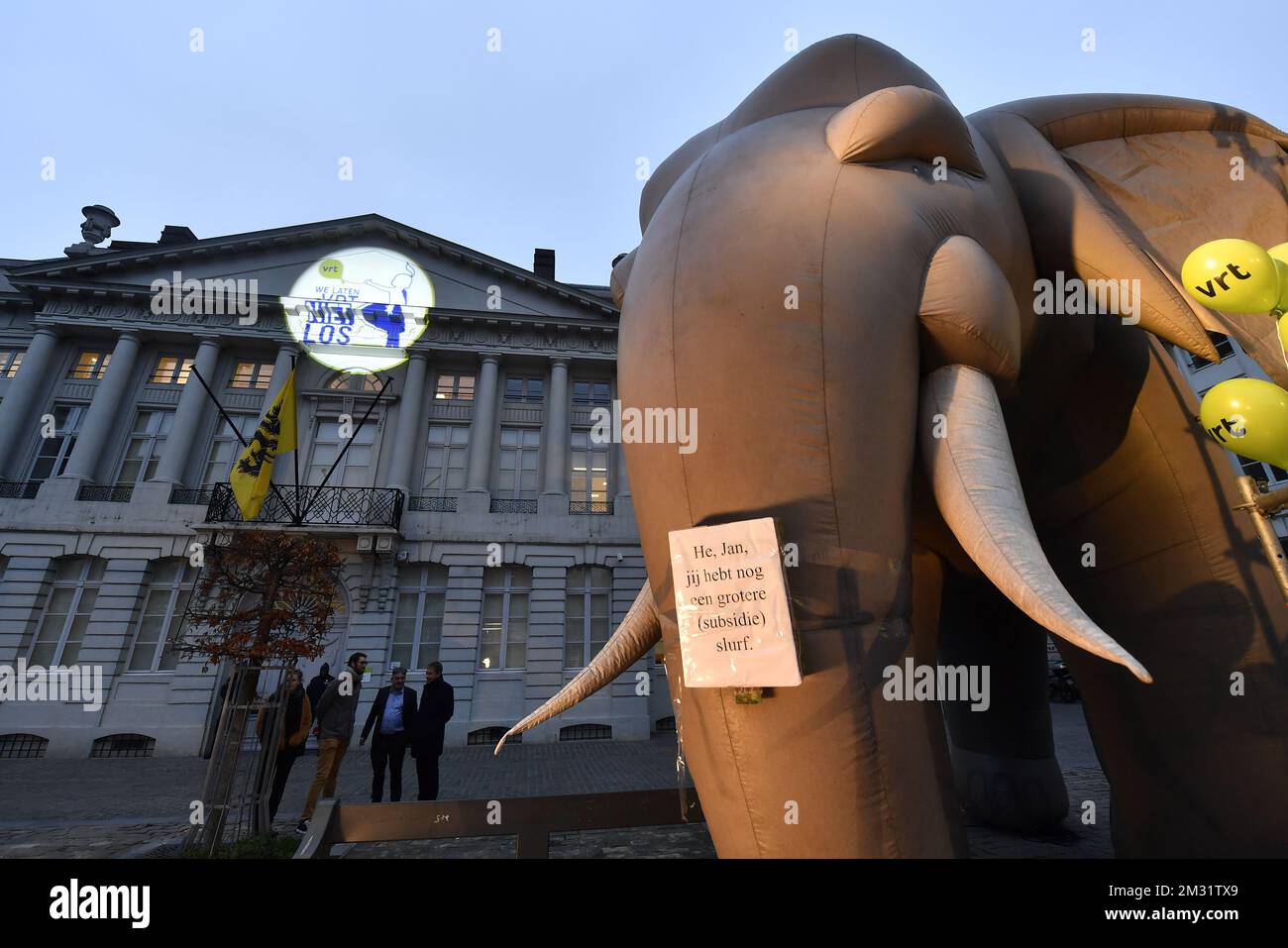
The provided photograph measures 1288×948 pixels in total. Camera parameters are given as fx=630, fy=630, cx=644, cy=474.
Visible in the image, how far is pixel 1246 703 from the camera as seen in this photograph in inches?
93.1

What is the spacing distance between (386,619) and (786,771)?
1552cm

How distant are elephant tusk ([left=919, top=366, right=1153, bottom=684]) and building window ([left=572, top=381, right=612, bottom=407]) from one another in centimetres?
1722

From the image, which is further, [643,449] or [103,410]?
[103,410]

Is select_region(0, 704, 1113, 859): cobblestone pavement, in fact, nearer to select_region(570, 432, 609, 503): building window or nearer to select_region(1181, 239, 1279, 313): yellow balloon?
select_region(1181, 239, 1279, 313): yellow balloon

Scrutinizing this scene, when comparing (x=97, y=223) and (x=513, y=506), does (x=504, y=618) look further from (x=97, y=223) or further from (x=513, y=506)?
(x=97, y=223)

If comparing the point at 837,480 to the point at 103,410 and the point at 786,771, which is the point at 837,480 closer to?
the point at 786,771

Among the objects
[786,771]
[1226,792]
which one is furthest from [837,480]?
[1226,792]

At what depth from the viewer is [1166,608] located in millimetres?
2561

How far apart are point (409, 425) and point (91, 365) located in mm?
9515

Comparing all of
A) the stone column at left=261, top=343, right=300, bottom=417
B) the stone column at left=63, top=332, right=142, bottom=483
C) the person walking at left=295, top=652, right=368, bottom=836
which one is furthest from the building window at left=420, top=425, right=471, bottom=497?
the person walking at left=295, top=652, right=368, bottom=836

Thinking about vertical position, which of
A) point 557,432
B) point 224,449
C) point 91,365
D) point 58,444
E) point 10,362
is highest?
point 10,362

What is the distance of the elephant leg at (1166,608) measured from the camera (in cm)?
235

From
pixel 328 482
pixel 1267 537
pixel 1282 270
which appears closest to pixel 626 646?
pixel 1267 537
